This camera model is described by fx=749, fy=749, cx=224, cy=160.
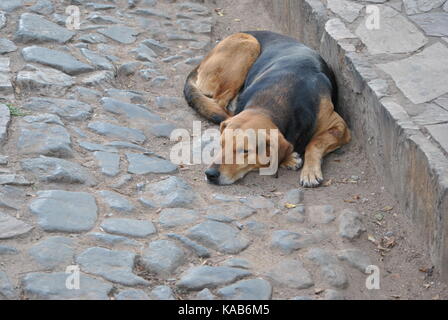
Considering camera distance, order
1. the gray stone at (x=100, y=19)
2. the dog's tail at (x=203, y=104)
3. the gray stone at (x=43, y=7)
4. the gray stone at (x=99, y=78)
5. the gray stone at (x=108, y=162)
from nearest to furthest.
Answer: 1. the gray stone at (x=108, y=162)
2. the dog's tail at (x=203, y=104)
3. the gray stone at (x=99, y=78)
4. the gray stone at (x=43, y=7)
5. the gray stone at (x=100, y=19)

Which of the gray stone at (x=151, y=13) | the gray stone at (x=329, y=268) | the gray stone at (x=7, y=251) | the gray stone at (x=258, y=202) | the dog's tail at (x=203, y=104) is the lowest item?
the gray stone at (x=151, y=13)

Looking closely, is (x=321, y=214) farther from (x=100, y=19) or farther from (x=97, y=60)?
(x=100, y=19)

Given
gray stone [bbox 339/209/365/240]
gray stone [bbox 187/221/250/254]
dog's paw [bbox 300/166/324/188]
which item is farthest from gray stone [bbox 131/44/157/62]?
gray stone [bbox 339/209/365/240]

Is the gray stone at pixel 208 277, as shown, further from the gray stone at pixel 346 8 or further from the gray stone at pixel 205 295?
the gray stone at pixel 346 8

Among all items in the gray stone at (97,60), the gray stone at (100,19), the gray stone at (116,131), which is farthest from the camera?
the gray stone at (100,19)

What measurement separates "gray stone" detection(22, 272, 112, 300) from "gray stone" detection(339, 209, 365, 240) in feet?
5.54

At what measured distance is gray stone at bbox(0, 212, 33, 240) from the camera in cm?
461

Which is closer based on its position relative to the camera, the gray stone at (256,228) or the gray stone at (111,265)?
the gray stone at (111,265)

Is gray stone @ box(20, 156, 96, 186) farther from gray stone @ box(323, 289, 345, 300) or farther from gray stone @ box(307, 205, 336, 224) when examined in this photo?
gray stone @ box(323, 289, 345, 300)

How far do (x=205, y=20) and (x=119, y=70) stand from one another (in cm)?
193

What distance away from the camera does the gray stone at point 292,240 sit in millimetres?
4852

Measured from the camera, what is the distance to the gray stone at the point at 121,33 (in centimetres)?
809

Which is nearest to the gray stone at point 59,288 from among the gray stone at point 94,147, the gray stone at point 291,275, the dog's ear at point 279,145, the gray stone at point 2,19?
the gray stone at point 291,275

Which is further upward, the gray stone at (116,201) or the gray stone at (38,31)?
the gray stone at (116,201)
